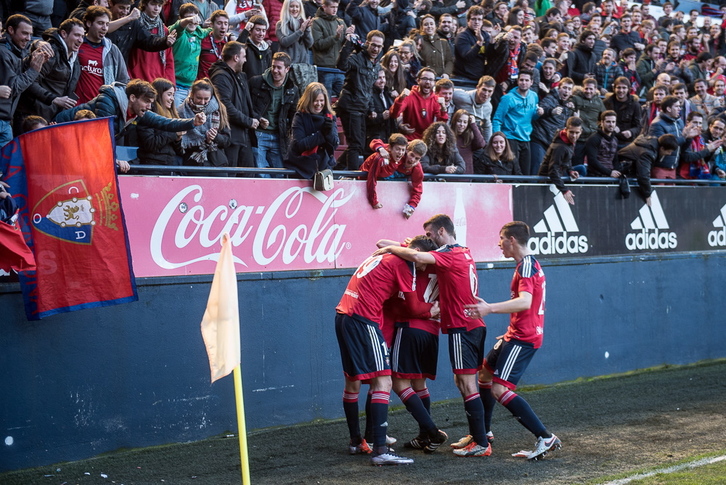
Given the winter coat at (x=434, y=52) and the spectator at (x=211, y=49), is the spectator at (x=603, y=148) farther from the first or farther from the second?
the spectator at (x=211, y=49)

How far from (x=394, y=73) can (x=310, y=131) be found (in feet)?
11.1

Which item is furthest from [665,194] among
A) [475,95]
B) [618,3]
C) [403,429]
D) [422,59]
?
[618,3]

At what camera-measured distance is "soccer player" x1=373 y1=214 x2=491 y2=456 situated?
779cm

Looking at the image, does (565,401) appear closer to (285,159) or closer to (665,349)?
(665,349)

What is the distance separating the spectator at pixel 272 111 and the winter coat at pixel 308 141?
96 centimetres

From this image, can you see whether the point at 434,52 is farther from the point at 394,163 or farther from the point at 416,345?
the point at 416,345

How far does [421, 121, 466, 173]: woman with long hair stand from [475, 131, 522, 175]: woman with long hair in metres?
0.91

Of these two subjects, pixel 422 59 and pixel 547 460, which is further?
pixel 422 59

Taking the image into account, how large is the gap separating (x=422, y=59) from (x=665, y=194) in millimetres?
4420

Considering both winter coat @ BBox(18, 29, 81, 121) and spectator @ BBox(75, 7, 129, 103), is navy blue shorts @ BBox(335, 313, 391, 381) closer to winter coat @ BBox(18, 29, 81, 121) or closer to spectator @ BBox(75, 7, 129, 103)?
winter coat @ BBox(18, 29, 81, 121)

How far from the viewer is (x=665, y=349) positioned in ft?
43.8

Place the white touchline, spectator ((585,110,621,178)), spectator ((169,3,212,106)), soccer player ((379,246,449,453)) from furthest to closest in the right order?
spectator ((585,110,621,178)), spectator ((169,3,212,106)), soccer player ((379,246,449,453)), the white touchline

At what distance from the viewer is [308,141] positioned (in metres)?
9.43

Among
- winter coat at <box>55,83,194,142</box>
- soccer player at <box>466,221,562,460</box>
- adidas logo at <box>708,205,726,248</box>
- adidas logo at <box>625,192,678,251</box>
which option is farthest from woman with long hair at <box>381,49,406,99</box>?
adidas logo at <box>708,205,726,248</box>
